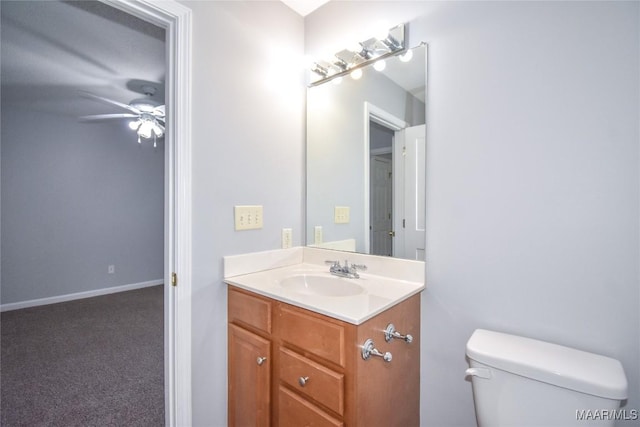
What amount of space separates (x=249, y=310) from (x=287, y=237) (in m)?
0.52

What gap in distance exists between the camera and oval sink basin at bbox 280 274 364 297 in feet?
4.57

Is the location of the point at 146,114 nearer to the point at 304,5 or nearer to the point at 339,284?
the point at 304,5

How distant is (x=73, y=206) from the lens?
381 centimetres

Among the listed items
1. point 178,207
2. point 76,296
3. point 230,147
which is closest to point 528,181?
point 230,147

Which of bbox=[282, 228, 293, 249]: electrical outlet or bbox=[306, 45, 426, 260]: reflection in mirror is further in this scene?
bbox=[282, 228, 293, 249]: electrical outlet

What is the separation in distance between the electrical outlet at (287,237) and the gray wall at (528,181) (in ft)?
2.57

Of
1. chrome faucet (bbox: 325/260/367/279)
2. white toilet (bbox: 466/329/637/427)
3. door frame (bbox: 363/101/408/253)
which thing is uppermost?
door frame (bbox: 363/101/408/253)

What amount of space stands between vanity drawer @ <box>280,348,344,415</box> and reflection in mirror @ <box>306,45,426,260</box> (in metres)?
0.66

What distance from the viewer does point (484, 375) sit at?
0.95 metres

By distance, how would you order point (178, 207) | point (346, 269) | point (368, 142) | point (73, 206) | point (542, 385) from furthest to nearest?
point (73, 206) → point (368, 142) → point (346, 269) → point (178, 207) → point (542, 385)

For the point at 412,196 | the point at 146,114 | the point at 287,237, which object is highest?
the point at 146,114

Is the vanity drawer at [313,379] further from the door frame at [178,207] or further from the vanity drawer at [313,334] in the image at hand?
the door frame at [178,207]

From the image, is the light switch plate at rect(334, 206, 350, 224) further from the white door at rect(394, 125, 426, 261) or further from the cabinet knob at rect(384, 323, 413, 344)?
the cabinet knob at rect(384, 323, 413, 344)

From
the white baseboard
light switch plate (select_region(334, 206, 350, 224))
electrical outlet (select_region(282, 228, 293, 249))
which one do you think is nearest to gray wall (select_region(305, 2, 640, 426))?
light switch plate (select_region(334, 206, 350, 224))
